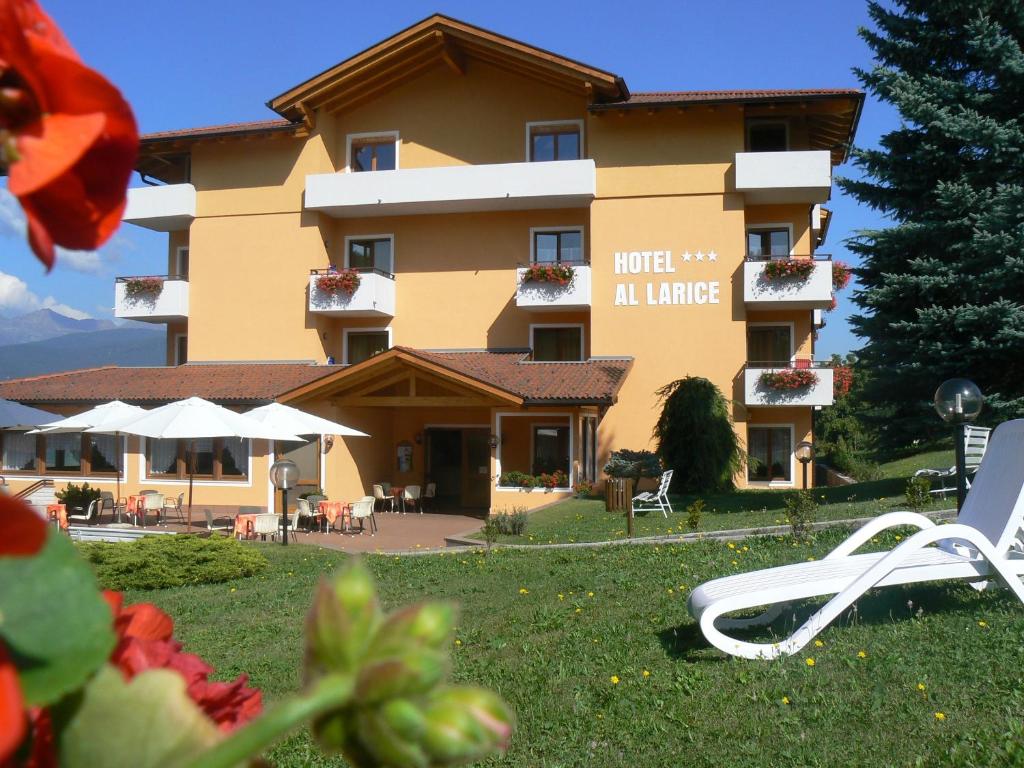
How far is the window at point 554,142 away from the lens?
2514cm

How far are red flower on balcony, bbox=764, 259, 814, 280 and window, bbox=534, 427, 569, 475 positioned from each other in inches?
257

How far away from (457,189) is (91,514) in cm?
1219

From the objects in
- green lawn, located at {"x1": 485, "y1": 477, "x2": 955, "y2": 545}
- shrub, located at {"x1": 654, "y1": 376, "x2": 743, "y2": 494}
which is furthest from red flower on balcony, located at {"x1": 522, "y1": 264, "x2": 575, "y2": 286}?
green lawn, located at {"x1": 485, "y1": 477, "x2": 955, "y2": 545}

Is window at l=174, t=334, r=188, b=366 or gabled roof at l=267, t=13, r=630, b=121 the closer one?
gabled roof at l=267, t=13, r=630, b=121

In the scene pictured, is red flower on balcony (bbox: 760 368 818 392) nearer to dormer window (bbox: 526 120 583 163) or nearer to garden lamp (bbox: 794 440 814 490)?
garden lamp (bbox: 794 440 814 490)

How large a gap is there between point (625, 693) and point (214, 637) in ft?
13.6

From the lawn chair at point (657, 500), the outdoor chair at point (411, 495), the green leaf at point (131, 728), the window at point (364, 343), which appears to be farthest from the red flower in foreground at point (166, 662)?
the window at point (364, 343)

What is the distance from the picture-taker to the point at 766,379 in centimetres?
2306

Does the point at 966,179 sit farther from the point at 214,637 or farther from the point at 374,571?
the point at 214,637

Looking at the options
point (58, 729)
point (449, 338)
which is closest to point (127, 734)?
point (58, 729)

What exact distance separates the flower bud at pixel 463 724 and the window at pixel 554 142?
2549cm

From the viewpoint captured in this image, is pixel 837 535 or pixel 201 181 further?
pixel 201 181

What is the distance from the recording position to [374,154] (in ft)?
87.8

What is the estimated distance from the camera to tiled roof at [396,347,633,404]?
69.4 feet
